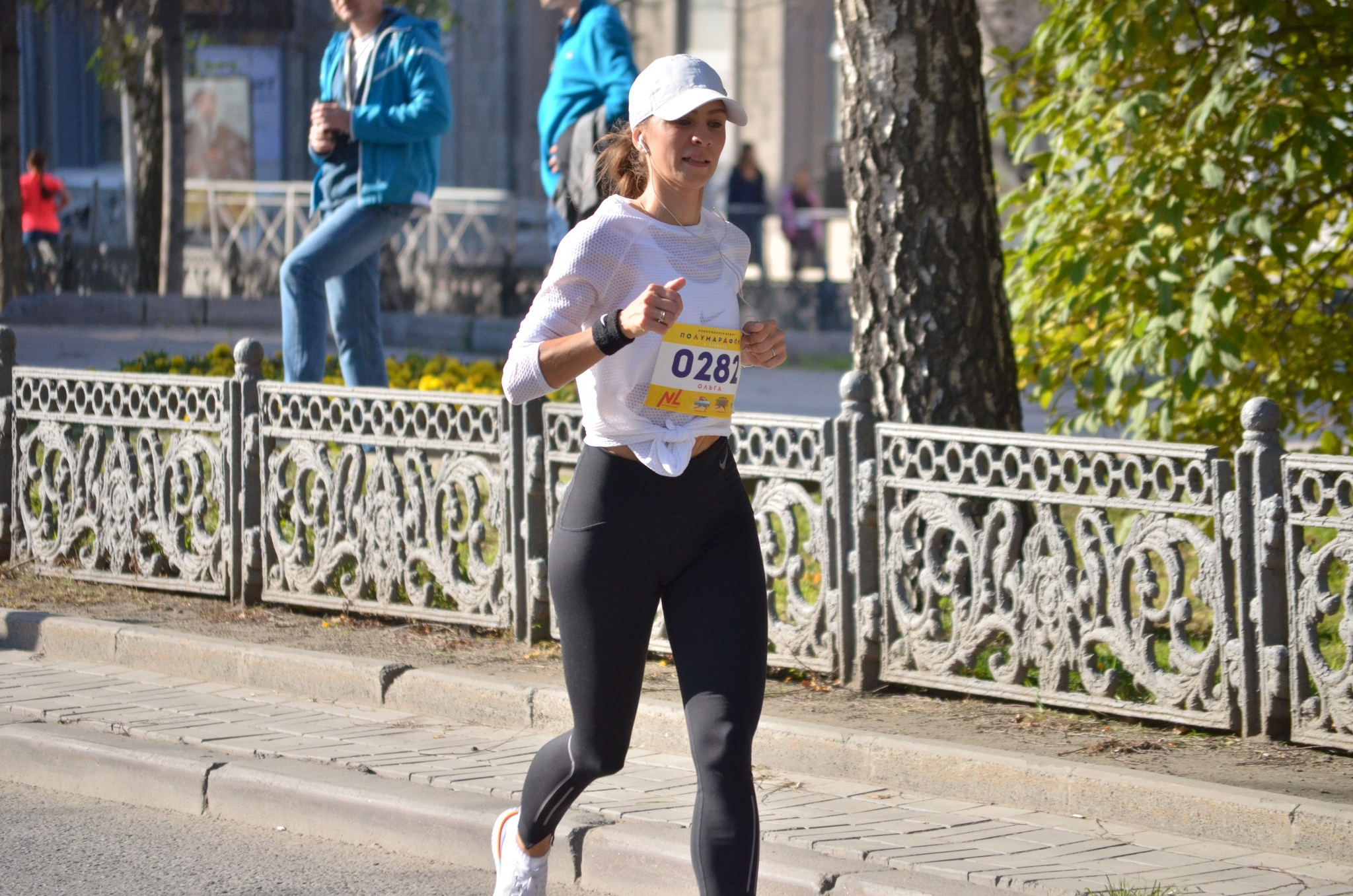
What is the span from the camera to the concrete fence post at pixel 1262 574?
496 cm

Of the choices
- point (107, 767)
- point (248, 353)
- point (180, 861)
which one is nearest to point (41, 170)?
point (248, 353)

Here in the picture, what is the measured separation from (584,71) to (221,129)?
77.8 ft

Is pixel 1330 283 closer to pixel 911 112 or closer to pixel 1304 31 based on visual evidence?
pixel 1304 31

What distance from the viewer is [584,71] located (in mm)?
9070

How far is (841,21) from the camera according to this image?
6.71 m

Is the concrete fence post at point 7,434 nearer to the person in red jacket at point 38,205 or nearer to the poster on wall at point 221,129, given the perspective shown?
the person in red jacket at point 38,205

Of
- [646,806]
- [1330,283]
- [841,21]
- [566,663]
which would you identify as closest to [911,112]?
[841,21]

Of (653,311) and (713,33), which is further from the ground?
(713,33)

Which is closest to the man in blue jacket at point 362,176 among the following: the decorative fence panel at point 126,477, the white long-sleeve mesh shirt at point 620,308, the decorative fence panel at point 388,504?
the decorative fence panel at point 126,477

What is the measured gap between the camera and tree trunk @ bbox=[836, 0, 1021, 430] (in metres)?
6.59

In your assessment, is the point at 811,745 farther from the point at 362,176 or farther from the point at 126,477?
the point at 362,176

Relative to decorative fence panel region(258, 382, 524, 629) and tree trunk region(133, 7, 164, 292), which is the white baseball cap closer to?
decorative fence panel region(258, 382, 524, 629)

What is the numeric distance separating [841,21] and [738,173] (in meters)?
17.8

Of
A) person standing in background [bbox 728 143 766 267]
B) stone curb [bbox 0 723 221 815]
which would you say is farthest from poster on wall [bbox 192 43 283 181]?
stone curb [bbox 0 723 221 815]
